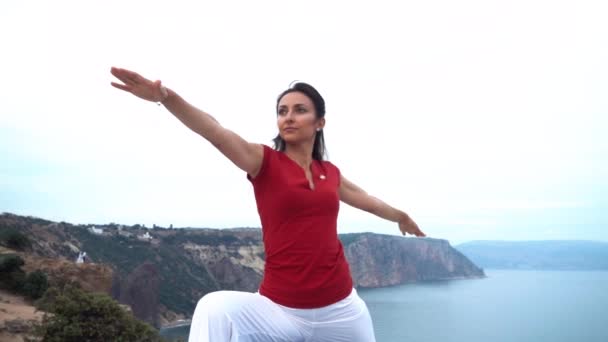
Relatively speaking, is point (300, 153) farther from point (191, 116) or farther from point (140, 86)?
point (140, 86)

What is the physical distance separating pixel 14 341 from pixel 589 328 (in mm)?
56398

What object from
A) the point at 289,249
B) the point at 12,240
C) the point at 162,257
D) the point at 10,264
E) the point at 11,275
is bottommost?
the point at 11,275

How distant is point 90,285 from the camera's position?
21.0 metres

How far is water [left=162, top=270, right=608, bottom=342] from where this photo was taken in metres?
51.5

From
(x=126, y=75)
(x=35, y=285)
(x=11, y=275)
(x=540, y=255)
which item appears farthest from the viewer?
(x=540, y=255)

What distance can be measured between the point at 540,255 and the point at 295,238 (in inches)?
7346

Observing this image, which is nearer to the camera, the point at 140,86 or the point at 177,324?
the point at 140,86

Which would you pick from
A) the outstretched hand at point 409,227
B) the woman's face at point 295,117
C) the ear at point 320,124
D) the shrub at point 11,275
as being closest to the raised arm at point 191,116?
the woman's face at point 295,117

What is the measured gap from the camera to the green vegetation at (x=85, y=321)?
1221 centimetres

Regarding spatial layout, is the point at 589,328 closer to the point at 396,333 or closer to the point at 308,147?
the point at 396,333

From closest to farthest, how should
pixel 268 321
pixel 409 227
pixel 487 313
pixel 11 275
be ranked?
pixel 268 321
pixel 409 227
pixel 11 275
pixel 487 313

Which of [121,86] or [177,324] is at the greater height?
[121,86]

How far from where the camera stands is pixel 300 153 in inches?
84.9

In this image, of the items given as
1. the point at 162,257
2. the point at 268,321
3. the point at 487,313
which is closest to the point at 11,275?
the point at 268,321
